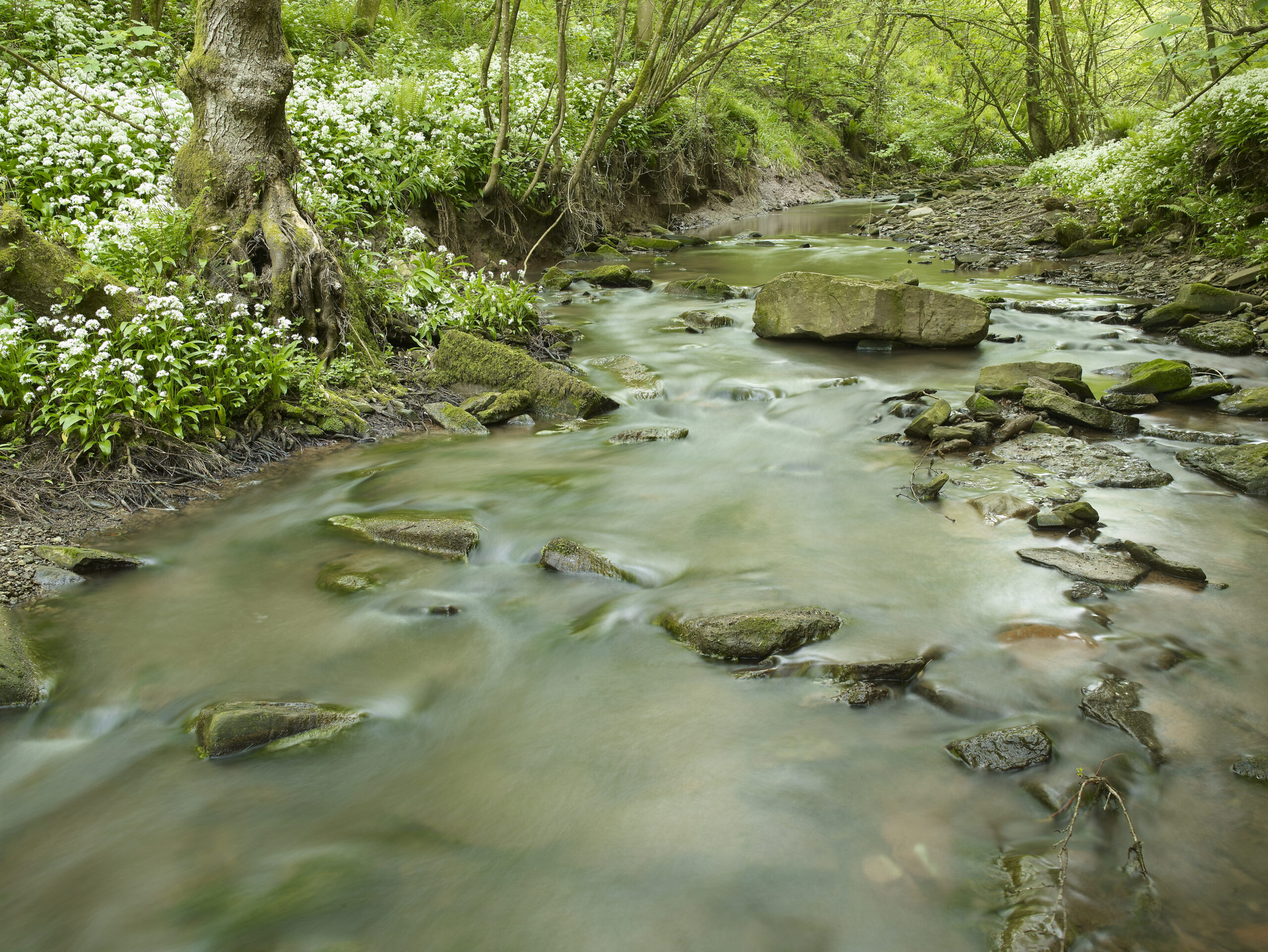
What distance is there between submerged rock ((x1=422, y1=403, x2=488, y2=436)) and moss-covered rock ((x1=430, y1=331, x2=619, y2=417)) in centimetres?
60

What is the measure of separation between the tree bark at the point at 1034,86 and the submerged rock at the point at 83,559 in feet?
65.7

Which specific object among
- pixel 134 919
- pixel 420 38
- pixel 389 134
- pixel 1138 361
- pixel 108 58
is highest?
pixel 420 38

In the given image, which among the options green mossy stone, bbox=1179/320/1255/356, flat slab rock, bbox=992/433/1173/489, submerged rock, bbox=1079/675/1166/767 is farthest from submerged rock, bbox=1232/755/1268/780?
green mossy stone, bbox=1179/320/1255/356

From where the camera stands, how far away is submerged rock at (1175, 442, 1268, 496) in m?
5.22

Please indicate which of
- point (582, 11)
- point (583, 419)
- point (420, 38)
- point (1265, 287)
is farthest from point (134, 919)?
point (582, 11)

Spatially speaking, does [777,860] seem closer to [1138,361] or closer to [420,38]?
[1138,361]

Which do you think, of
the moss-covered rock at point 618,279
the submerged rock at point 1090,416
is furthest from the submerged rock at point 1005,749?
the moss-covered rock at point 618,279

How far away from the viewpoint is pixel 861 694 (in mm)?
3461

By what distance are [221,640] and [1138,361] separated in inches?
344

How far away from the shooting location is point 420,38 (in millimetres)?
16844

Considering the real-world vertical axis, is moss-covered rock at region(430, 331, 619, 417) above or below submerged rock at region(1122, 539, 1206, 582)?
above

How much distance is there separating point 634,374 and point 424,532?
13.7 feet

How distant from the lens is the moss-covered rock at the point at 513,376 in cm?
753

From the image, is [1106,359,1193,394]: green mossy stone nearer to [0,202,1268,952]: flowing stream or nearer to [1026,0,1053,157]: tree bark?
[0,202,1268,952]: flowing stream
